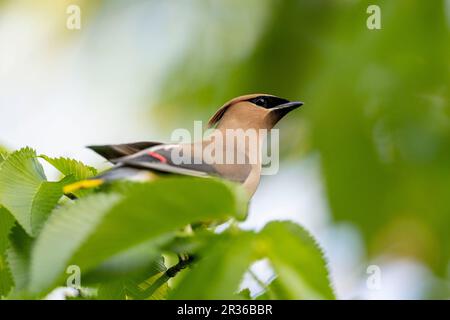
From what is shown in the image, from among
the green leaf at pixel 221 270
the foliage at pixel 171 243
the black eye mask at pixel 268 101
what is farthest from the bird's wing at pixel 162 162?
the black eye mask at pixel 268 101

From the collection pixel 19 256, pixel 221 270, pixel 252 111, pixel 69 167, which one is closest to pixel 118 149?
pixel 69 167

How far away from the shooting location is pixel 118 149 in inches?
102

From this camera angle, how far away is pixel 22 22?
5.37 metres

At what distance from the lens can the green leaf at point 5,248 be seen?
1.87m

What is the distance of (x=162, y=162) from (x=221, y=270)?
0.97 metres

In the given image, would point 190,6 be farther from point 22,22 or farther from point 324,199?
point 324,199

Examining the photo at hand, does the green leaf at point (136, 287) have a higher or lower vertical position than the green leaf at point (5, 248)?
lower

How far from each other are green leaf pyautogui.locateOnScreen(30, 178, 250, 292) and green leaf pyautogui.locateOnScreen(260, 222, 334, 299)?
0.11 m

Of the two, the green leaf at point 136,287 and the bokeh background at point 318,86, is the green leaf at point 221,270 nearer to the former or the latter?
the green leaf at point 136,287

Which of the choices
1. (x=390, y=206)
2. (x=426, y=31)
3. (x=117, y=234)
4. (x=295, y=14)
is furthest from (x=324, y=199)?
(x=117, y=234)

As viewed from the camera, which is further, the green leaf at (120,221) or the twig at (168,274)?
the twig at (168,274)

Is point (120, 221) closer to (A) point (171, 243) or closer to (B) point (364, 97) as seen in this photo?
(A) point (171, 243)

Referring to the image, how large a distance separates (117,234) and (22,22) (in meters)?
4.10
